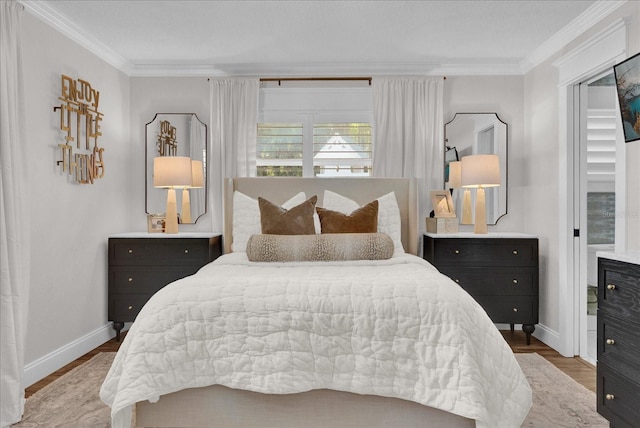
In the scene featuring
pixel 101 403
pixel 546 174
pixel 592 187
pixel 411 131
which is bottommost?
pixel 101 403

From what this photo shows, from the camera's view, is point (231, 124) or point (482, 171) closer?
point (482, 171)

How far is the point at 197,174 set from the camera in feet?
14.7

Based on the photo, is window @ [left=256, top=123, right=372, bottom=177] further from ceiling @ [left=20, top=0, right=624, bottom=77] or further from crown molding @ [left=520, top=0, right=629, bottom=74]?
crown molding @ [left=520, top=0, right=629, bottom=74]

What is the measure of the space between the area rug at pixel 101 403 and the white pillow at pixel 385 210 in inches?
50.1

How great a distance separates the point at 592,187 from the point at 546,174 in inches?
14.8

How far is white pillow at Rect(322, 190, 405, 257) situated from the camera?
3557 millimetres

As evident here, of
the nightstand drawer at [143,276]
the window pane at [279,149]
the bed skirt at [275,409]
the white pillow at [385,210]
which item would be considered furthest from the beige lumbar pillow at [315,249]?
the window pane at [279,149]

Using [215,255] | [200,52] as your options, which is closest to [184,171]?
[215,255]

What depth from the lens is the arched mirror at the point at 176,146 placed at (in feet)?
15.1

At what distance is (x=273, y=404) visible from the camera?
2102mm

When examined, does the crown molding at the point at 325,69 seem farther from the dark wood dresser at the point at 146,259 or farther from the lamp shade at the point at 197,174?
the dark wood dresser at the point at 146,259

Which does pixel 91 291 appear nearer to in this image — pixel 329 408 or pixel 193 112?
pixel 193 112

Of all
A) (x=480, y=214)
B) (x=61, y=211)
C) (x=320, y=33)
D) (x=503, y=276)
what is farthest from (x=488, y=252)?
(x=61, y=211)

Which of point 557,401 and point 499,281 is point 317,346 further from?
point 499,281
